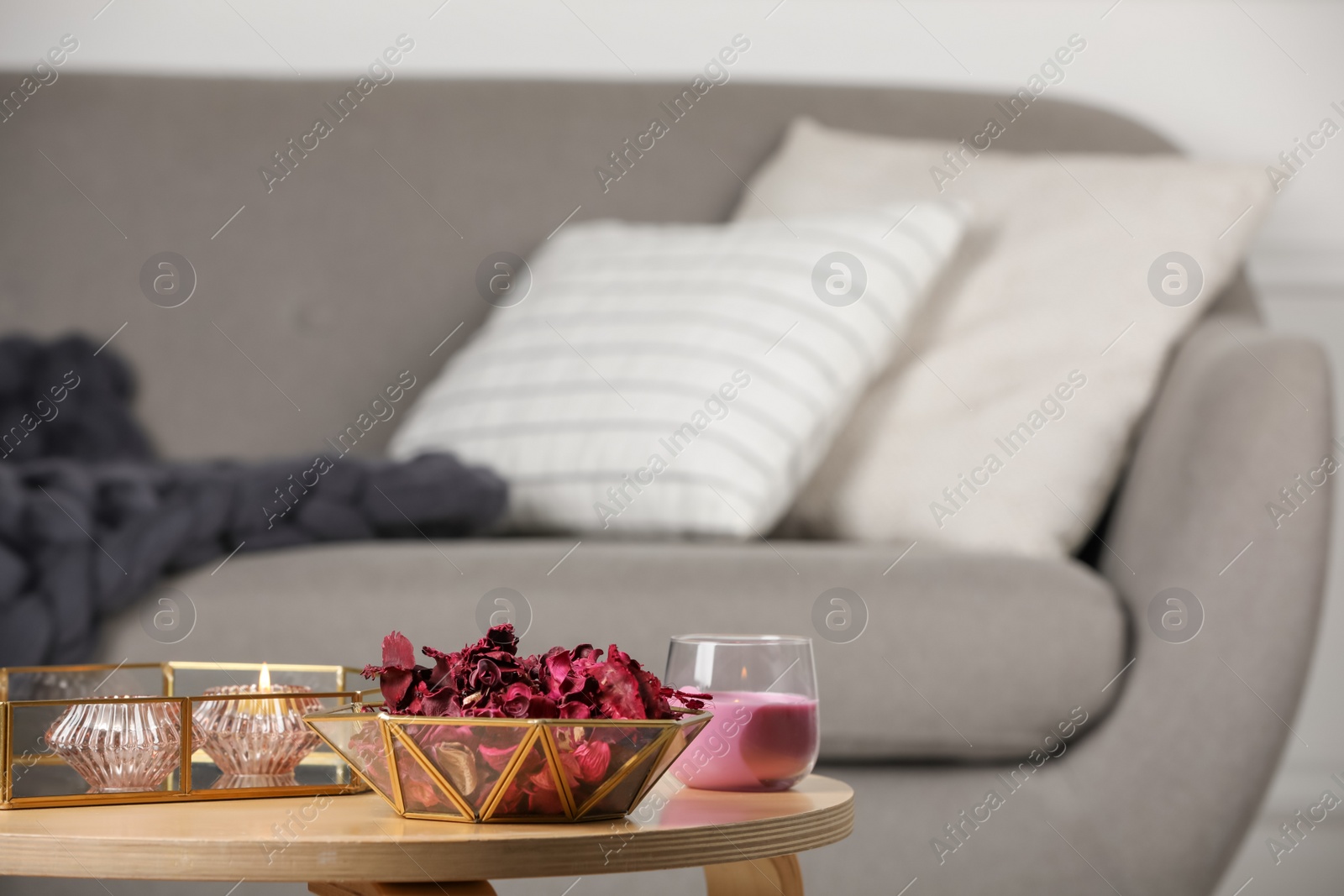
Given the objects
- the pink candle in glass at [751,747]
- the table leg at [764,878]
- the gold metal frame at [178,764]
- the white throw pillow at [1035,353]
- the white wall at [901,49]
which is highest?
the white wall at [901,49]

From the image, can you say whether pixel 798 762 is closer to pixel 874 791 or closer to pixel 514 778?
pixel 514 778

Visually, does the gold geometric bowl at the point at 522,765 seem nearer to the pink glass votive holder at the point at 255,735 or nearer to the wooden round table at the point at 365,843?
the wooden round table at the point at 365,843

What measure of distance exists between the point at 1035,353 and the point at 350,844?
3.60 ft

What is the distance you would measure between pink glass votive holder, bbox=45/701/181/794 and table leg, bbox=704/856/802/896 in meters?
0.31

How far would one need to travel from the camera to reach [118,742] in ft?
1.89

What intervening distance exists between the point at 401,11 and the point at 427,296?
1.94 ft

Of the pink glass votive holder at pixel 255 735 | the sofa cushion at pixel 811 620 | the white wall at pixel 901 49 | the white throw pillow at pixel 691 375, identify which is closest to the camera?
the pink glass votive holder at pixel 255 735

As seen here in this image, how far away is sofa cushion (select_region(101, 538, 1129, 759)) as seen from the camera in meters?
1.06

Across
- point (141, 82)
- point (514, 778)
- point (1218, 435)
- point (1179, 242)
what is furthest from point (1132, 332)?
point (141, 82)

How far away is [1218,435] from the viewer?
3.79ft

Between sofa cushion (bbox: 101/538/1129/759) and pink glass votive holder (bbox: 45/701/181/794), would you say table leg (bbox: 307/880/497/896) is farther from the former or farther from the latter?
sofa cushion (bbox: 101/538/1129/759)

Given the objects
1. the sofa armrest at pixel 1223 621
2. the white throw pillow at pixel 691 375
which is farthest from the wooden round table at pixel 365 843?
the white throw pillow at pixel 691 375

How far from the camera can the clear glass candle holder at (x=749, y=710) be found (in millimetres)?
639

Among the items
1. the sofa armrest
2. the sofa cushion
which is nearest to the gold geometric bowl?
the sofa cushion
